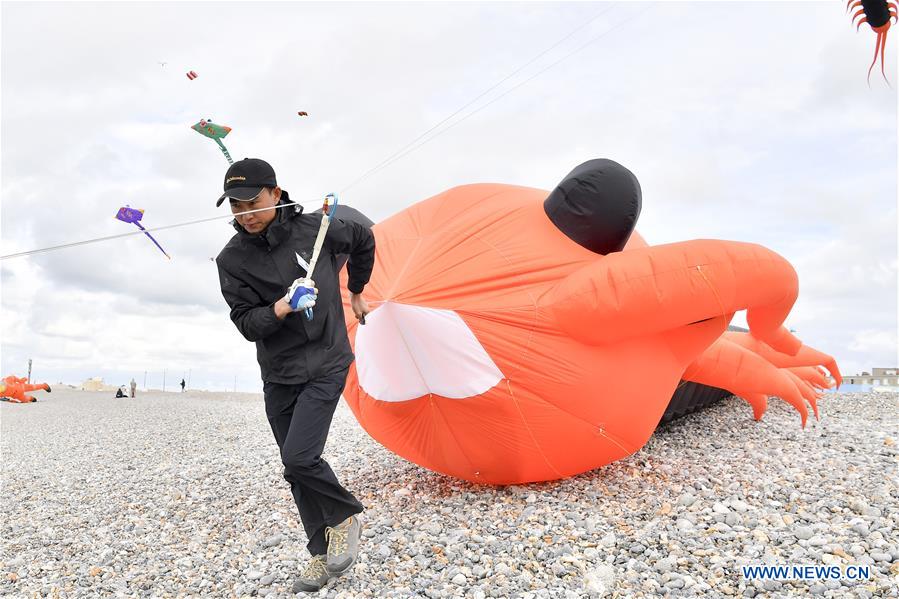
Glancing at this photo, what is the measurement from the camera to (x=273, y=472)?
770 cm

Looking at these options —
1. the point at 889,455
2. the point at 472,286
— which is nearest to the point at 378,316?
the point at 472,286

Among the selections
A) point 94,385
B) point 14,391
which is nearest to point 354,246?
point 14,391

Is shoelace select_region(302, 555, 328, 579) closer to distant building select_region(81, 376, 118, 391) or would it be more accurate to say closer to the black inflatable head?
the black inflatable head

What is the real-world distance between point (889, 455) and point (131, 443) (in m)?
10.8

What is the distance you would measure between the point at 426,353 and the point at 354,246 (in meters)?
1.02

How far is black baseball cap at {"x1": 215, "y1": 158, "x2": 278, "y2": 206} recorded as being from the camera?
396 cm

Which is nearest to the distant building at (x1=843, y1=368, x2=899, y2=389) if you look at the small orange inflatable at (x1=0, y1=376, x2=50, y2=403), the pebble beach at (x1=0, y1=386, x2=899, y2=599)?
the pebble beach at (x1=0, y1=386, x2=899, y2=599)

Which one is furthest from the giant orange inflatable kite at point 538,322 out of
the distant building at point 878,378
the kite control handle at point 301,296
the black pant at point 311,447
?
the distant building at point 878,378

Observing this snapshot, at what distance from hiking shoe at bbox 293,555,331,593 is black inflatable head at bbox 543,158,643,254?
3.09m

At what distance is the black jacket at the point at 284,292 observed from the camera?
4113 mm

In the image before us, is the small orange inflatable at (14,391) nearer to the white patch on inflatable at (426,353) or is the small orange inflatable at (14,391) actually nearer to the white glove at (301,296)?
the white patch on inflatable at (426,353)

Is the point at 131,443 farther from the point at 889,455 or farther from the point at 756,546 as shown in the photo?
the point at 889,455

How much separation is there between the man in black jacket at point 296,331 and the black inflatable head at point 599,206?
1.97 meters

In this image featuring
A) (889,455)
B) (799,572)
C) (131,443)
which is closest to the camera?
(799,572)
